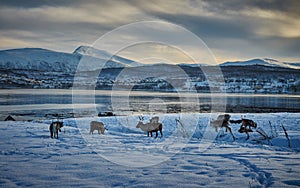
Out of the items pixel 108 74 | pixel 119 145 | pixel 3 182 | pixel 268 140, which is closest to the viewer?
pixel 3 182

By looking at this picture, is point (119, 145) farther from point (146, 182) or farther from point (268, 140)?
point (268, 140)

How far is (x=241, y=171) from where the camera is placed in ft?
22.2

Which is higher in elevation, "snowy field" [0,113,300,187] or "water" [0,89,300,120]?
"water" [0,89,300,120]

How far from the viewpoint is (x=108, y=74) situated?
196 m

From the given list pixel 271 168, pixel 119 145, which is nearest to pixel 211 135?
pixel 119 145

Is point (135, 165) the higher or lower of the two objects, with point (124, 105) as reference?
lower

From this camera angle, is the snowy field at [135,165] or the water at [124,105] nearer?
the snowy field at [135,165]

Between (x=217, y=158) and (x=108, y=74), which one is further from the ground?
(x=108, y=74)

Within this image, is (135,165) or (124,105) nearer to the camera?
(135,165)

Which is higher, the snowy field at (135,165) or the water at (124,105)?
the water at (124,105)

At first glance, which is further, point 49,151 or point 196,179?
point 49,151

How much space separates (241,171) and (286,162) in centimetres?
200

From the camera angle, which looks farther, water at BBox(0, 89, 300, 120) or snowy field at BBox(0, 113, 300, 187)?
water at BBox(0, 89, 300, 120)

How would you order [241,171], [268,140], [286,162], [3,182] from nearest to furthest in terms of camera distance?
1. [3,182]
2. [241,171]
3. [286,162]
4. [268,140]
